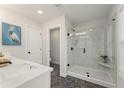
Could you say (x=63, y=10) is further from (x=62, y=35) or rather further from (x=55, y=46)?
(x=55, y=46)

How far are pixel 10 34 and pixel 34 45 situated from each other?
85cm

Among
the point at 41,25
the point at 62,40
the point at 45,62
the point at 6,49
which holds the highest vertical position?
the point at 41,25

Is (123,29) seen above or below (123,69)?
above

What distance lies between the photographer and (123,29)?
3.75 ft

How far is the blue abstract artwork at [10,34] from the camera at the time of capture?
1.96 m

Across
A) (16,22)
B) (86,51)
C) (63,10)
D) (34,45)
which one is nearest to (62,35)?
(63,10)

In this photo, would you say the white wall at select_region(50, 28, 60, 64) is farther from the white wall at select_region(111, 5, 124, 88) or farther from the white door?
the white wall at select_region(111, 5, 124, 88)

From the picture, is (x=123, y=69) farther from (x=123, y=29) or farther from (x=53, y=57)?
(x=53, y=57)

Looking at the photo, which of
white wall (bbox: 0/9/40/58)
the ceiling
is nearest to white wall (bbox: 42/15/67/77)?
the ceiling

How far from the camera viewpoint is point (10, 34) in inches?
79.0

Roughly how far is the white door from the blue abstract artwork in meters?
0.29

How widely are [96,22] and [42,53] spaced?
235 centimetres
